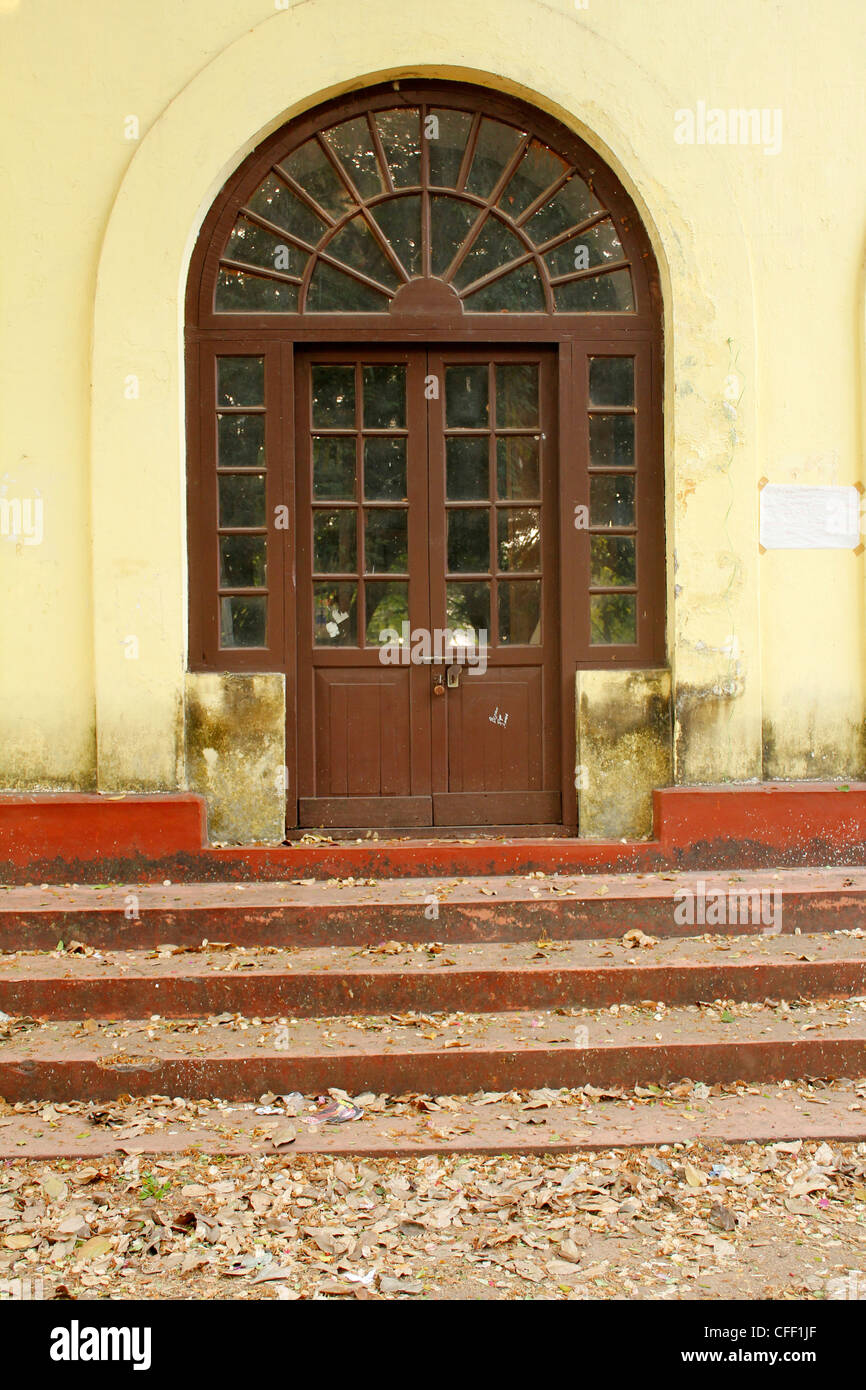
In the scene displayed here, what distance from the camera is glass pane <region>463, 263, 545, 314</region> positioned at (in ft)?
20.0

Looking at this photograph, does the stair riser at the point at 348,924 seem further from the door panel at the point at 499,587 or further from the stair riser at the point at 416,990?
the door panel at the point at 499,587

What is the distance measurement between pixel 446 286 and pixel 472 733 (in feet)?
8.24

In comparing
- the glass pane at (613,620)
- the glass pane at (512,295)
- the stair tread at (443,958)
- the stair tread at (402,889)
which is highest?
the glass pane at (512,295)

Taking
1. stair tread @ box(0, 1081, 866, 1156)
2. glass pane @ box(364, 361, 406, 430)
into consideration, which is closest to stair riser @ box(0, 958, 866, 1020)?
stair tread @ box(0, 1081, 866, 1156)

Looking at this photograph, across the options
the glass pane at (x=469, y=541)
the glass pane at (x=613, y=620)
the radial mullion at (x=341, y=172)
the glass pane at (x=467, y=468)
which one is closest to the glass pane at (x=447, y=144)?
the radial mullion at (x=341, y=172)

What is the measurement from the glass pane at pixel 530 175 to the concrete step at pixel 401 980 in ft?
13.5

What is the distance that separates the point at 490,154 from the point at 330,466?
6.44 feet

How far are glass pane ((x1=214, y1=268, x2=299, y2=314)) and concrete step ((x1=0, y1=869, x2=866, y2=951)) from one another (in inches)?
126

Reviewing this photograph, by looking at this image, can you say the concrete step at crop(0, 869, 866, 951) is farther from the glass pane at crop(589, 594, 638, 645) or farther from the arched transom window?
the arched transom window

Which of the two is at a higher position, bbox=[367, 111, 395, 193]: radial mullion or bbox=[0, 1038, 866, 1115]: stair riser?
bbox=[367, 111, 395, 193]: radial mullion

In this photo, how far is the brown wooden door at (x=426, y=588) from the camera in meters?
6.12

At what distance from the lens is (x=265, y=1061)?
14.1ft

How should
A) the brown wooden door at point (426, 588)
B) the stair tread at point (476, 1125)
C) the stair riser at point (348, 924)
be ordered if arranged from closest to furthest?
the stair tread at point (476, 1125), the stair riser at point (348, 924), the brown wooden door at point (426, 588)

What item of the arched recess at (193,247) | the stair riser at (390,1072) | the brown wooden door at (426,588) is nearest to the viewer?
the stair riser at (390,1072)
